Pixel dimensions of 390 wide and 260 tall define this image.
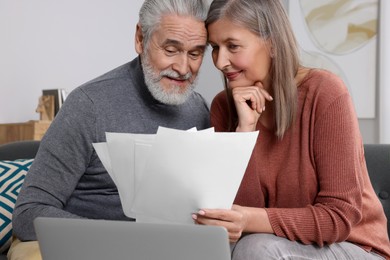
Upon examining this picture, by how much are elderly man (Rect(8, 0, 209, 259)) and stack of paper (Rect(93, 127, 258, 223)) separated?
0.35m

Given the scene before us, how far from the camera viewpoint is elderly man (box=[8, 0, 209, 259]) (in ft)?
5.03

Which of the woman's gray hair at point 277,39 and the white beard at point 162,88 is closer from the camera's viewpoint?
the woman's gray hair at point 277,39

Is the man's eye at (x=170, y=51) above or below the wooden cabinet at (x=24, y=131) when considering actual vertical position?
above

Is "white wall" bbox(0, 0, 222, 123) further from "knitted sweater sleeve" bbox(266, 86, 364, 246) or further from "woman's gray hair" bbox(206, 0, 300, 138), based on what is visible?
"knitted sweater sleeve" bbox(266, 86, 364, 246)

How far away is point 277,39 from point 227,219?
53cm

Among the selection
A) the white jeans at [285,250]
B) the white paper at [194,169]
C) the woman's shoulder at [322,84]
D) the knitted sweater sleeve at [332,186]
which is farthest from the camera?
the woman's shoulder at [322,84]

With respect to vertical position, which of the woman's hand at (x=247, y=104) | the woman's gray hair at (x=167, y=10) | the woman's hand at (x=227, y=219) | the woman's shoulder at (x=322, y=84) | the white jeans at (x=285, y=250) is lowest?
the white jeans at (x=285, y=250)

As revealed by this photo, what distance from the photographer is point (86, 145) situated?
1571mm

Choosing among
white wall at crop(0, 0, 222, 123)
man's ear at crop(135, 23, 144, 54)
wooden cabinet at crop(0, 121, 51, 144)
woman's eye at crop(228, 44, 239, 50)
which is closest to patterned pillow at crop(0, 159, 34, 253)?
man's ear at crop(135, 23, 144, 54)

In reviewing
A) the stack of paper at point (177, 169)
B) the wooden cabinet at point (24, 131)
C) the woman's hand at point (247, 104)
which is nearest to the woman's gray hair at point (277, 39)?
the woman's hand at point (247, 104)

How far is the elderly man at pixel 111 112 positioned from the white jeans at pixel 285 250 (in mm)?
489

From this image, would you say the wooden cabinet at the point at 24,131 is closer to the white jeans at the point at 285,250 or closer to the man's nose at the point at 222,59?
the man's nose at the point at 222,59

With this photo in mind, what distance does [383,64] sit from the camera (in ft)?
11.2

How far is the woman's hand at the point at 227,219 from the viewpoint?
1181mm
